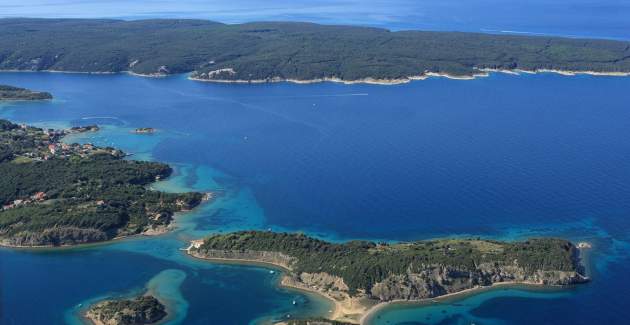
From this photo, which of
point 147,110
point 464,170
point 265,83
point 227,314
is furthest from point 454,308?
point 265,83

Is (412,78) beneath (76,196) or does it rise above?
above

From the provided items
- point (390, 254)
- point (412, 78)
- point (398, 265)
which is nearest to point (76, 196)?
point (390, 254)

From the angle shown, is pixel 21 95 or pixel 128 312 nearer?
pixel 128 312

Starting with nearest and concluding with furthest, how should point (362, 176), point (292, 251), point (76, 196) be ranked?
1. point (292, 251)
2. point (76, 196)
3. point (362, 176)

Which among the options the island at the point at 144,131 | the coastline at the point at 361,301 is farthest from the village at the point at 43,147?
the coastline at the point at 361,301

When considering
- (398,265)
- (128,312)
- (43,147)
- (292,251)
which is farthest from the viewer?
(43,147)

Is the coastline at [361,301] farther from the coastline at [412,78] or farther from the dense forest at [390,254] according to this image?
the coastline at [412,78]

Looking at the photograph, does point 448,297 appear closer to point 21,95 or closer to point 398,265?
point 398,265
